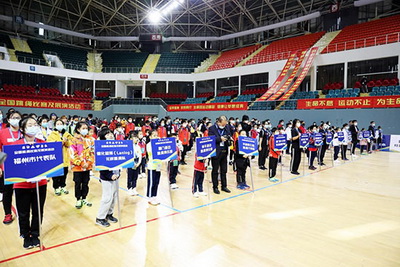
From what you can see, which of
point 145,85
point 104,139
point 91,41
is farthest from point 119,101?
point 104,139

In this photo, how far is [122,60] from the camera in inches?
1220

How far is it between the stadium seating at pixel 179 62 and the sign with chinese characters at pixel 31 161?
26.3 meters

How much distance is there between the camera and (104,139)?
4027 mm

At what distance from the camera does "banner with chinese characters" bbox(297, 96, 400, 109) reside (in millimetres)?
12872

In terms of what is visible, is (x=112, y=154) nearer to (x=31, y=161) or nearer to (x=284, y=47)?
(x=31, y=161)

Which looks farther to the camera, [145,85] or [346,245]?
[145,85]

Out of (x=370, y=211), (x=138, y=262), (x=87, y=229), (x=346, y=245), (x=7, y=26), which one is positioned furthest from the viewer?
(x=7, y=26)

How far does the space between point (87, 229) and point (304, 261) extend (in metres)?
3.05

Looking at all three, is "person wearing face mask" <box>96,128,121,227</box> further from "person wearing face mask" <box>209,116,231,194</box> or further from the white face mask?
"person wearing face mask" <box>209,116,231,194</box>

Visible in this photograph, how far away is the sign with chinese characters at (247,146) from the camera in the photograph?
5.77 m

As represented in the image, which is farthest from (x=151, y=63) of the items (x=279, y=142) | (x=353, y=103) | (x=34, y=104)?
(x=279, y=142)

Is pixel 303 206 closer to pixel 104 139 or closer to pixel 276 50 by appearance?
pixel 104 139

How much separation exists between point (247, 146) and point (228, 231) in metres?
2.60

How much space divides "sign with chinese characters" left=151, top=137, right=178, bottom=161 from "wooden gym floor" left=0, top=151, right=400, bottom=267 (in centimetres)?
98
